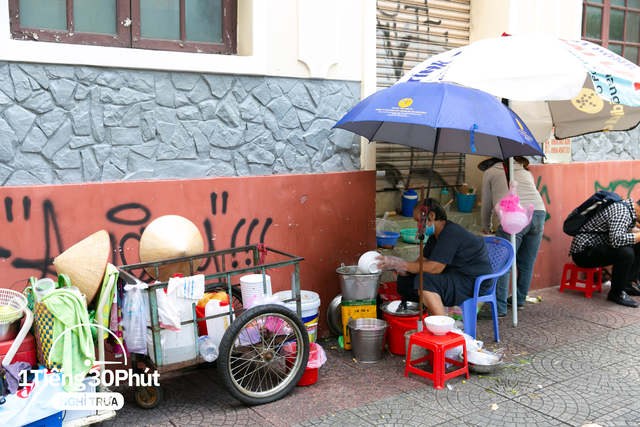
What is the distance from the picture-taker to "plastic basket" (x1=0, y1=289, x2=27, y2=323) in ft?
10.4

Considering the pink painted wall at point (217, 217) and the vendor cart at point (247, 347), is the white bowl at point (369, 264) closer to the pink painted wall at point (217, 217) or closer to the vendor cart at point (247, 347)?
the pink painted wall at point (217, 217)

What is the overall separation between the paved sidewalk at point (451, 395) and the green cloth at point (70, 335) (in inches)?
23.6

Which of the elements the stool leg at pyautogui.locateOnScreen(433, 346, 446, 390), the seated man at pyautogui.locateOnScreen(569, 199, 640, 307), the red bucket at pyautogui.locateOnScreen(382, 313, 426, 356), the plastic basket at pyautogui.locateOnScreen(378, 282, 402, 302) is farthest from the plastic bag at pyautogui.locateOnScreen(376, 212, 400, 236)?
the seated man at pyautogui.locateOnScreen(569, 199, 640, 307)

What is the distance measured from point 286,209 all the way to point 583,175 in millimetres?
4824

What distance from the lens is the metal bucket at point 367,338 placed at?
461cm

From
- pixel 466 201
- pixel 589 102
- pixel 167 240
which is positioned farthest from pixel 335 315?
pixel 589 102

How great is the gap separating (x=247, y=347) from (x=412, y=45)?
4.41m

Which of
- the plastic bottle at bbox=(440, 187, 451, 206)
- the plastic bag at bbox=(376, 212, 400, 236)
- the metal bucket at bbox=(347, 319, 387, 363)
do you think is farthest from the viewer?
the plastic bottle at bbox=(440, 187, 451, 206)

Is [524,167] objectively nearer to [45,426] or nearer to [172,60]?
[172,60]

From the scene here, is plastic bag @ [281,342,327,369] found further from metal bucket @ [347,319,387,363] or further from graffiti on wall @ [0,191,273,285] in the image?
graffiti on wall @ [0,191,273,285]

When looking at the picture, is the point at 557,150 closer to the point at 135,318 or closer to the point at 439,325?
the point at 439,325

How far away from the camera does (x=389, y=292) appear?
5344 mm

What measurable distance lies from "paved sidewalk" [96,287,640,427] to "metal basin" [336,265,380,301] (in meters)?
0.55

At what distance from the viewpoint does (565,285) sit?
23.4 ft
